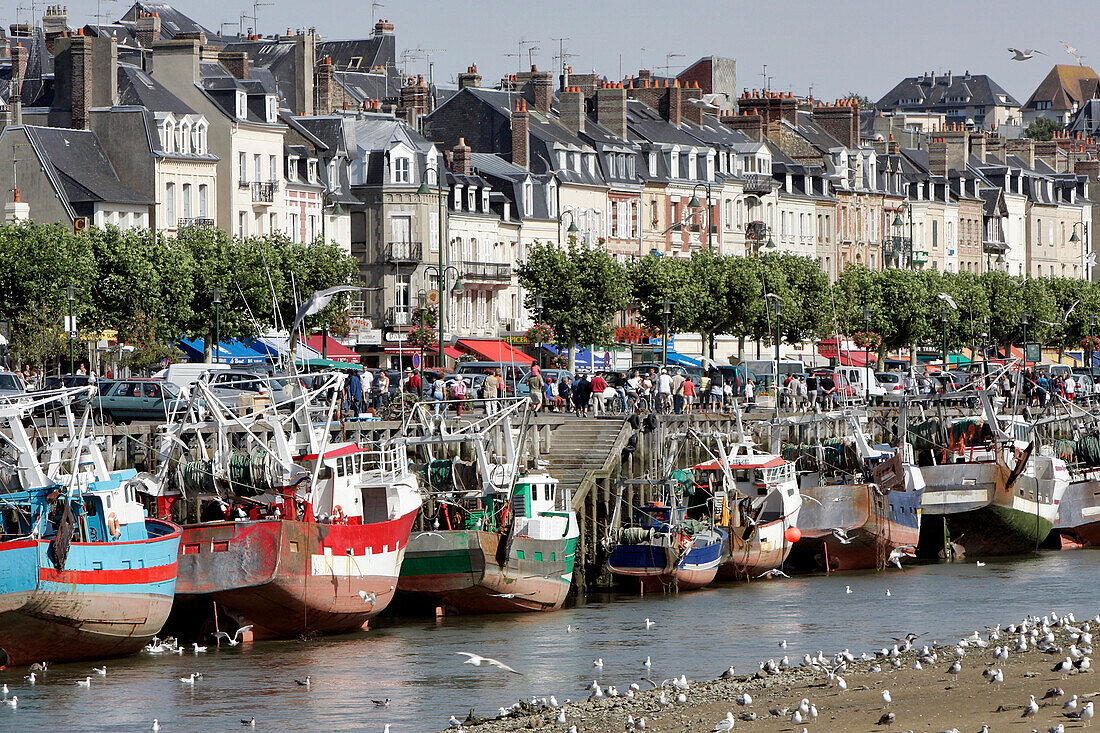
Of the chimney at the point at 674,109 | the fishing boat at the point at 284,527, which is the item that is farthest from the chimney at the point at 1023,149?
the fishing boat at the point at 284,527

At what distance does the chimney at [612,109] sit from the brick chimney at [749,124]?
43.3ft

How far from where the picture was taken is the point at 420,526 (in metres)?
43.0

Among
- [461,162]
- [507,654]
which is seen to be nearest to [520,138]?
[461,162]

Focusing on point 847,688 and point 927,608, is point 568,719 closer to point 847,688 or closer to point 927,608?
point 847,688

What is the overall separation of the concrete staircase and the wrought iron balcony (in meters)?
30.9

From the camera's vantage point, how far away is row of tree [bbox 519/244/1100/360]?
75.6 meters

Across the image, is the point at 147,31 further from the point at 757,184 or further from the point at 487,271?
the point at 757,184

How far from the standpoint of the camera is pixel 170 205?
7369 cm

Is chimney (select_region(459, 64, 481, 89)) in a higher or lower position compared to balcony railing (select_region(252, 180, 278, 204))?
higher

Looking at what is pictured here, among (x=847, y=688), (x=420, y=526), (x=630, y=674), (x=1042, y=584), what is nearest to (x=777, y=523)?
(x=1042, y=584)

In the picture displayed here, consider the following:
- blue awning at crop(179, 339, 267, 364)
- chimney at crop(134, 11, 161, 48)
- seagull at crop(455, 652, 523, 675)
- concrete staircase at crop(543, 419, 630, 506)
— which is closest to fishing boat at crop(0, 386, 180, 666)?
seagull at crop(455, 652, 523, 675)

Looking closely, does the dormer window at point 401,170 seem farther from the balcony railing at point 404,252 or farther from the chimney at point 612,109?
the chimney at point 612,109

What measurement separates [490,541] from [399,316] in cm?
4272

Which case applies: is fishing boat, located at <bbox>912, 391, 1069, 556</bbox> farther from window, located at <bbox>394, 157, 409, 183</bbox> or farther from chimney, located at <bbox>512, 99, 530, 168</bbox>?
chimney, located at <bbox>512, 99, 530, 168</bbox>
